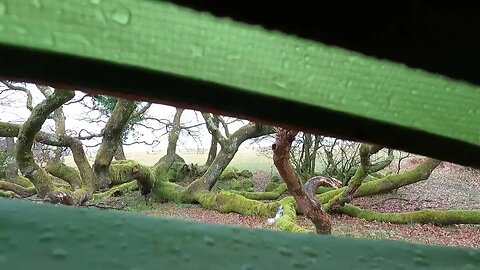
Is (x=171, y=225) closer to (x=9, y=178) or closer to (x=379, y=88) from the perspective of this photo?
(x=379, y=88)

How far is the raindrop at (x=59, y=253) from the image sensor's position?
4.6 inches

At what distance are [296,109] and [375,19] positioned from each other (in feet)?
0.11

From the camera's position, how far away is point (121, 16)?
0.41ft

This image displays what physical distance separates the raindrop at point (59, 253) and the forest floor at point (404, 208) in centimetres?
306

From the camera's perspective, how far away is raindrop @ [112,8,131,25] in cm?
13

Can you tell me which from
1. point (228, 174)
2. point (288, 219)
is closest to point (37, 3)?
point (288, 219)

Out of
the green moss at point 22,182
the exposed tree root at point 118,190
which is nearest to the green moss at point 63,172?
the exposed tree root at point 118,190

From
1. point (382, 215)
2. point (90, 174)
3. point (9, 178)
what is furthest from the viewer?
point (9, 178)

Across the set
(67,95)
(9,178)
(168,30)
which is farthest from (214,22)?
(9,178)

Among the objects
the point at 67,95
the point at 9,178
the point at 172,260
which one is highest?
the point at 67,95

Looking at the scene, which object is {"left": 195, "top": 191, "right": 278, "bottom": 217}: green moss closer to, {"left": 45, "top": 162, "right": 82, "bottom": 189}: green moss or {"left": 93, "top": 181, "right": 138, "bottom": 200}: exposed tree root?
{"left": 93, "top": 181, "right": 138, "bottom": 200}: exposed tree root

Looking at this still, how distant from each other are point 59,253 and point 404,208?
18.8 ft

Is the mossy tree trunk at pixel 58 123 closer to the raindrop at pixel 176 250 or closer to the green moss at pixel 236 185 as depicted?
the green moss at pixel 236 185

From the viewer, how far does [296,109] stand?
0.49 ft
